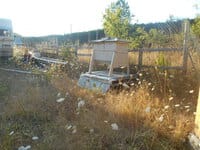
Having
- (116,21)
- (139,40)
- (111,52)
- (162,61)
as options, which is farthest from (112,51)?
(116,21)

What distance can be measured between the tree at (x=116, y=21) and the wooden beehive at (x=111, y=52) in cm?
320

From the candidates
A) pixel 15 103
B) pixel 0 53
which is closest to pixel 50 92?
pixel 15 103

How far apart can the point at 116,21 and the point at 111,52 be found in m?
3.99

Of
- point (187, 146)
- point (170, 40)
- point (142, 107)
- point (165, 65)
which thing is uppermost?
point (170, 40)

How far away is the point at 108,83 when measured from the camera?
577cm

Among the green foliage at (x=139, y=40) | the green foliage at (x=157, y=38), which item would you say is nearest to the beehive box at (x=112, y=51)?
the green foliage at (x=157, y=38)

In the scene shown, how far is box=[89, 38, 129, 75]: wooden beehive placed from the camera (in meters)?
6.21

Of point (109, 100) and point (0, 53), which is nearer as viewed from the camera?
point (109, 100)

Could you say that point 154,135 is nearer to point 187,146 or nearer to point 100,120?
point 187,146

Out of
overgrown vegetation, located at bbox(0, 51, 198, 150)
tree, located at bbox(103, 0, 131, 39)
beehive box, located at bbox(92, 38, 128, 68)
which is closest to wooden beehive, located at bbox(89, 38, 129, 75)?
beehive box, located at bbox(92, 38, 128, 68)

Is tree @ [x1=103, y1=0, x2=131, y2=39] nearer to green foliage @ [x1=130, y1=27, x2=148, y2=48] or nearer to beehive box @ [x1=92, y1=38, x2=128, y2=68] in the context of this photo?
green foliage @ [x1=130, y1=27, x2=148, y2=48]

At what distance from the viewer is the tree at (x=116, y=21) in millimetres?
9844

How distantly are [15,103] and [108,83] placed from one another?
203 cm

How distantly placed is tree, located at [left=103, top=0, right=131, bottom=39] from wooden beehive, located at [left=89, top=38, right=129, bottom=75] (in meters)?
3.20
